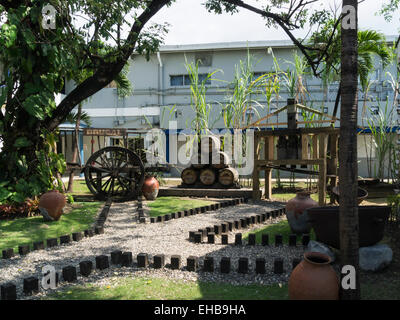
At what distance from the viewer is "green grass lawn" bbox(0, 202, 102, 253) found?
5.21 meters

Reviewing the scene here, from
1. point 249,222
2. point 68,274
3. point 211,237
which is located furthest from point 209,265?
point 249,222

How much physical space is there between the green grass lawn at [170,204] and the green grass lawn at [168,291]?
12.0 feet

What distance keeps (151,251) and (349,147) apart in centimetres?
278

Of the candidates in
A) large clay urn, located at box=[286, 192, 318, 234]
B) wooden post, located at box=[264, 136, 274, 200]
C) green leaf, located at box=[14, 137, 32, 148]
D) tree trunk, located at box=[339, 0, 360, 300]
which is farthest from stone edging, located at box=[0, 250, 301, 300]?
wooden post, located at box=[264, 136, 274, 200]

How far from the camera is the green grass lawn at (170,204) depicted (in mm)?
7363

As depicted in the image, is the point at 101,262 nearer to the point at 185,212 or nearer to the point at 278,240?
the point at 278,240

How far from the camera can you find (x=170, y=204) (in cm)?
806

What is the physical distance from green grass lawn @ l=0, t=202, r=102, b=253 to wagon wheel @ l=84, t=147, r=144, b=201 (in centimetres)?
154

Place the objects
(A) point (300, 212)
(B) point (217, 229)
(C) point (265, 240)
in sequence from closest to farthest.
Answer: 1. (C) point (265, 240)
2. (A) point (300, 212)
3. (B) point (217, 229)

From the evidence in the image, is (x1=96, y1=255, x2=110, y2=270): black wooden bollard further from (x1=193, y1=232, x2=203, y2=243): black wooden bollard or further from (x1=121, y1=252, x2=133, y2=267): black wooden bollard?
(x1=193, y1=232, x2=203, y2=243): black wooden bollard

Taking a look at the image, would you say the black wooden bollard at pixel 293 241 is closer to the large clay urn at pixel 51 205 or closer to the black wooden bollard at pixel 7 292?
the black wooden bollard at pixel 7 292

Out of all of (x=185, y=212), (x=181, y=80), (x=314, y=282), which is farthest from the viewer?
(x=181, y=80)

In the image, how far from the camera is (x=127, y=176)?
29.5 ft

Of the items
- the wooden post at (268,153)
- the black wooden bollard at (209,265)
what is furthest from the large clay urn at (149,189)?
the black wooden bollard at (209,265)
